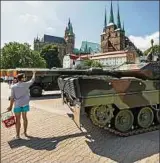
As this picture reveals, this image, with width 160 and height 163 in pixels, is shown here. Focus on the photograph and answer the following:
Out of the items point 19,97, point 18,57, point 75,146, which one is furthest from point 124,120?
point 18,57

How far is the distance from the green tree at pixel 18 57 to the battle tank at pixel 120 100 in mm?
55431

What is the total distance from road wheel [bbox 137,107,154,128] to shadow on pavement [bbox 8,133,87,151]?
1.97 metres

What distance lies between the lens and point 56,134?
7.62 meters

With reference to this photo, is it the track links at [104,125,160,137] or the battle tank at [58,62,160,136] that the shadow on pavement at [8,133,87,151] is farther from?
the track links at [104,125,160,137]

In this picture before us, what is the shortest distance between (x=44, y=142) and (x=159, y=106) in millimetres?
3772

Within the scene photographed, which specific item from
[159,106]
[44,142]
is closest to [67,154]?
[44,142]

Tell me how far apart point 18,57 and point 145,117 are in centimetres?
5749

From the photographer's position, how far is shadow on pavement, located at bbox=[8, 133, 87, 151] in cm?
652

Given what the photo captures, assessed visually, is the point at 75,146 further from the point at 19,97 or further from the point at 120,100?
the point at 19,97

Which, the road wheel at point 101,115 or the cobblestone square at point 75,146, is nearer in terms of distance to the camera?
the cobblestone square at point 75,146

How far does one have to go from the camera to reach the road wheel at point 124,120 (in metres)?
7.57

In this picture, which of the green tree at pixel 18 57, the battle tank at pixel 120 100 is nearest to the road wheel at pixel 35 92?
the battle tank at pixel 120 100

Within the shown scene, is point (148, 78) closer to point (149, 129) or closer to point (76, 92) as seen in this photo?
point (149, 129)

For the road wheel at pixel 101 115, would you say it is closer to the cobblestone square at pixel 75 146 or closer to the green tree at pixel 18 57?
the cobblestone square at pixel 75 146
